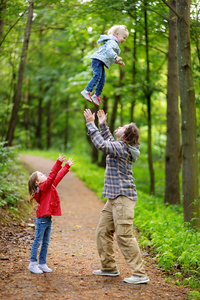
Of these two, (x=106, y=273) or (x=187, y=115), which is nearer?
(x=106, y=273)

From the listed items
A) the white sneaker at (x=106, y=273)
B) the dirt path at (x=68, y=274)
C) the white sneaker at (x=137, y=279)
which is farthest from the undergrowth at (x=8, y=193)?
the white sneaker at (x=137, y=279)

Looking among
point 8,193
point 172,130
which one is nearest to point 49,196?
point 8,193

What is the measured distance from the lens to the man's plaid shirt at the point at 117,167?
13.6ft

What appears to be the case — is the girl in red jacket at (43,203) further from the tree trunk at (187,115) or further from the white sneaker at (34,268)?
the tree trunk at (187,115)

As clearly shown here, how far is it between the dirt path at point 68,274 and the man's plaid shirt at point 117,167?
1141 millimetres

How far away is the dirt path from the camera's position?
3.83 m

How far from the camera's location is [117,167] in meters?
4.30

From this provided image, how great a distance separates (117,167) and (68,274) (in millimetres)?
1641

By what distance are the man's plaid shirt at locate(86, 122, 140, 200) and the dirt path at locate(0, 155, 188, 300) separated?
3.74 feet

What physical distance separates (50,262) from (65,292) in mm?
1226

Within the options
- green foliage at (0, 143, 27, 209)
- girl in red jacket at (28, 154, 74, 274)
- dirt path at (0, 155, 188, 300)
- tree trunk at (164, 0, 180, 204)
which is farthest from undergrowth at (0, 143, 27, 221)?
tree trunk at (164, 0, 180, 204)

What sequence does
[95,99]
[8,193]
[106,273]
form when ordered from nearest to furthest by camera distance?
[95,99], [106,273], [8,193]

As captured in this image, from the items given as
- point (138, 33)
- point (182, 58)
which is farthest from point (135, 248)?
point (138, 33)

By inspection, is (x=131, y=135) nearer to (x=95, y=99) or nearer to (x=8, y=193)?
(x=95, y=99)
